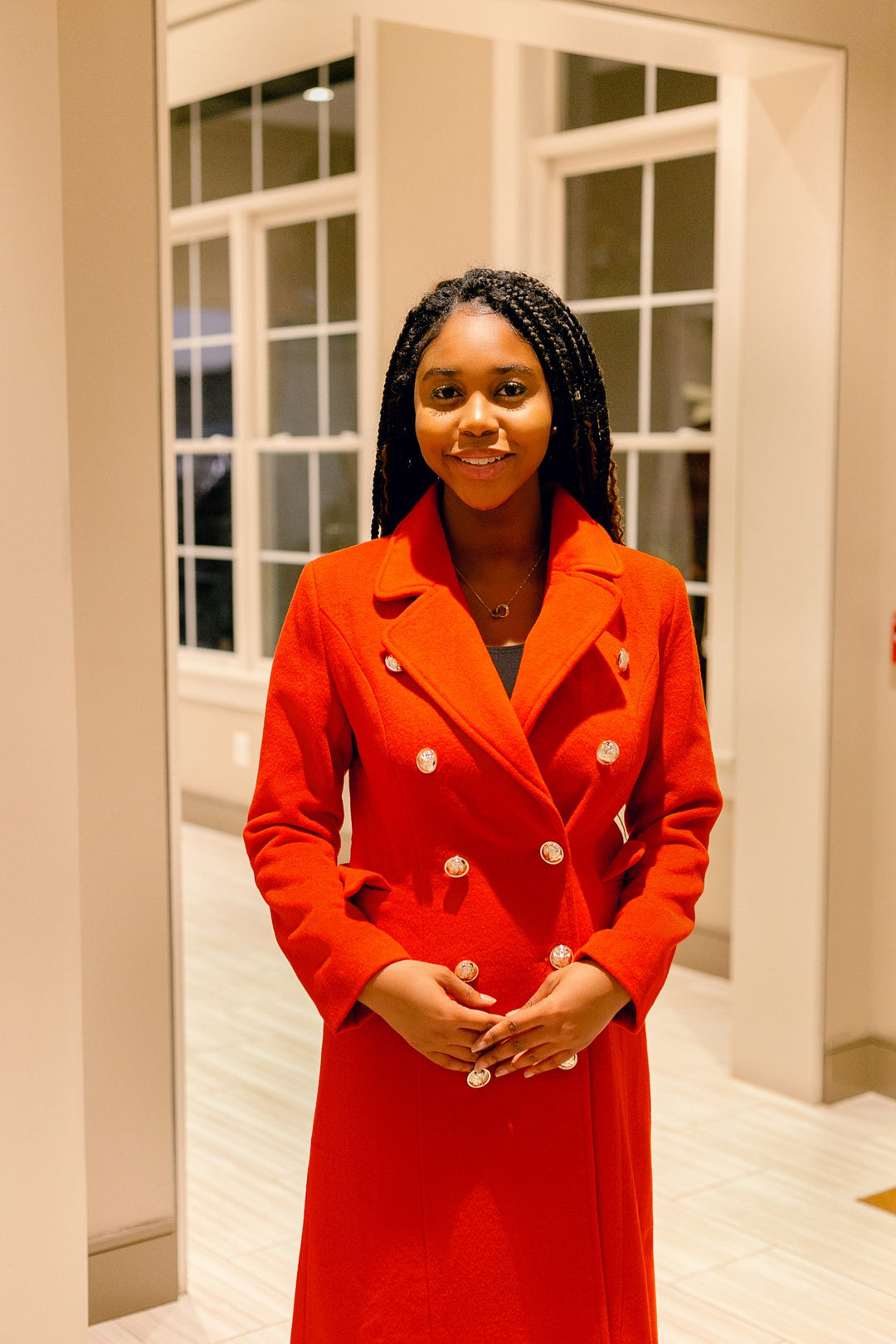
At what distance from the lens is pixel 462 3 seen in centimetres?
294

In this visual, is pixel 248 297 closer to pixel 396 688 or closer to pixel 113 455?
pixel 113 455

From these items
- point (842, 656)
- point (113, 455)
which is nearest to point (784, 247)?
point (842, 656)

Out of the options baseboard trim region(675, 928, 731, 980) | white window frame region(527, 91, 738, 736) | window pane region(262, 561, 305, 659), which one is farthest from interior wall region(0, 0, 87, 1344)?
window pane region(262, 561, 305, 659)

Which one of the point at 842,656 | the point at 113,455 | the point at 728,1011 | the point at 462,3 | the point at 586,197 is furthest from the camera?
the point at 586,197

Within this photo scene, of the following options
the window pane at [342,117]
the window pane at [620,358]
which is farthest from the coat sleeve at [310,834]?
the window pane at [342,117]

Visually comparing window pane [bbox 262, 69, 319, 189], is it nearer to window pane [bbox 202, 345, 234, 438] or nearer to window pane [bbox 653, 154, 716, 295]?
window pane [bbox 202, 345, 234, 438]

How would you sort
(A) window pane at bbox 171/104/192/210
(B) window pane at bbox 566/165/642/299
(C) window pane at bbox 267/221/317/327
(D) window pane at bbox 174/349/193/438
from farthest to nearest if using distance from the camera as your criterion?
(D) window pane at bbox 174/349/193/438 < (A) window pane at bbox 171/104/192/210 < (C) window pane at bbox 267/221/317/327 < (B) window pane at bbox 566/165/642/299

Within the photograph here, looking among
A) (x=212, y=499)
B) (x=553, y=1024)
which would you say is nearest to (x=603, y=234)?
(x=212, y=499)

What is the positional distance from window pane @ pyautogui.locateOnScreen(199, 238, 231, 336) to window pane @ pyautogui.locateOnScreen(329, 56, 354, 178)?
969mm

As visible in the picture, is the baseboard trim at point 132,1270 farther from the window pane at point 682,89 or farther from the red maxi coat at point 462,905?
the window pane at point 682,89

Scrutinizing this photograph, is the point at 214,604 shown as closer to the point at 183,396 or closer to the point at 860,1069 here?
the point at 183,396

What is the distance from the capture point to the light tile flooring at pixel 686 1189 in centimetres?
275

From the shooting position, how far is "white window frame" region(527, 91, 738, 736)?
15.1ft

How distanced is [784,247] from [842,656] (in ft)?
3.26
